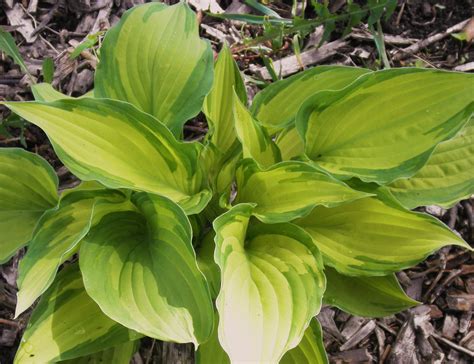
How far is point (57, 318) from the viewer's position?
1.25 meters

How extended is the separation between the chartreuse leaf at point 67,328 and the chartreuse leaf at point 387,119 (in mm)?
609

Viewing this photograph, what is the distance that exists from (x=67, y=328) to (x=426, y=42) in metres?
1.45

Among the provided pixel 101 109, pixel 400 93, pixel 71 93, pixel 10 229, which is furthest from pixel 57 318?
pixel 400 93

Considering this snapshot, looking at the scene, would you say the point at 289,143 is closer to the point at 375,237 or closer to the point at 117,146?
the point at 375,237

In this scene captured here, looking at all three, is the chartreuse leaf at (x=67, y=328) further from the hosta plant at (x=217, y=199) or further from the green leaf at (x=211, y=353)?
the green leaf at (x=211, y=353)

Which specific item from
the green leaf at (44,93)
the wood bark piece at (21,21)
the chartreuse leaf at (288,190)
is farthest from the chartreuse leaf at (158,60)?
the wood bark piece at (21,21)

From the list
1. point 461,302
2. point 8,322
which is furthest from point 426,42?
point 8,322

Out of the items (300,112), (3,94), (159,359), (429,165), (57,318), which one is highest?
(300,112)

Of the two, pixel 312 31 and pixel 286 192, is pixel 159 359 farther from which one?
pixel 312 31

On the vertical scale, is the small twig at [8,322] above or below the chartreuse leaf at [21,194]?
below

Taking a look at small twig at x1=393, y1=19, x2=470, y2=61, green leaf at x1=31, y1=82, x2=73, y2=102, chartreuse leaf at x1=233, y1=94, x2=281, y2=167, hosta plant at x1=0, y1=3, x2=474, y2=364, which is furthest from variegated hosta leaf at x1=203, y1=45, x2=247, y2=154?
small twig at x1=393, y1=19, x2=470, y2=61

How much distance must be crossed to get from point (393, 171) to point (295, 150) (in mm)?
312

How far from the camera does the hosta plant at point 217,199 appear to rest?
3.59ft

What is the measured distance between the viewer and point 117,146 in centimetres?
119
